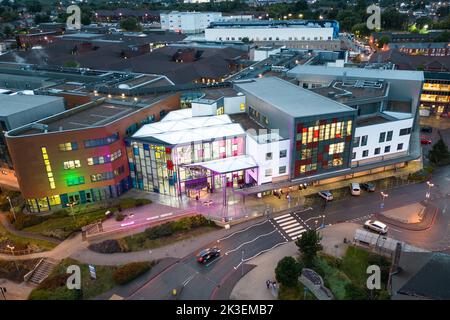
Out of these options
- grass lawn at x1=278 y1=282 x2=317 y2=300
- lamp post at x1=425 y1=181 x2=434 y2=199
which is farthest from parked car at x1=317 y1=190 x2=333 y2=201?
grass lawn at x1=278 y1=282 x2=317 y2=300

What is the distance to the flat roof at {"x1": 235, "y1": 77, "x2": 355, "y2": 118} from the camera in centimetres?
6169

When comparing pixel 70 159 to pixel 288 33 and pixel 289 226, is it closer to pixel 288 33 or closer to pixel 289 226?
pixel 289 226

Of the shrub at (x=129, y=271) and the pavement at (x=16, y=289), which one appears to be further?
the shrub at (x=129, y=271)

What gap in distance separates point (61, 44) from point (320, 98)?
430 ft

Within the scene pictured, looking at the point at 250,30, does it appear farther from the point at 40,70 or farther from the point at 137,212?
the point at 137,212

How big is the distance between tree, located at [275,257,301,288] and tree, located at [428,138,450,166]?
4725 cm

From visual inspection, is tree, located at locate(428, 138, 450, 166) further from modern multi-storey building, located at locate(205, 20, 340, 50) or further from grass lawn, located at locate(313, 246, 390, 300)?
modern multi-storey building, located at locate(205, 20, 340, 50)

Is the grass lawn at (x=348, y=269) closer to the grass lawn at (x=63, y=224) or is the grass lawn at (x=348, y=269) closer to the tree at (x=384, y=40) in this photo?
the grass lawn at (x=63, y=224)

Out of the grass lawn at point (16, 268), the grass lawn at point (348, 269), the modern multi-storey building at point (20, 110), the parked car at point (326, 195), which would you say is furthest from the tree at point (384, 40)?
the grass lawn at point (16, 268)

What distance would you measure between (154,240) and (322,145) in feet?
106

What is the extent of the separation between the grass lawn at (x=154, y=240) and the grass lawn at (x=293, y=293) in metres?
15.8

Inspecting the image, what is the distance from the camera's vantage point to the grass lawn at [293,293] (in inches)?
1608

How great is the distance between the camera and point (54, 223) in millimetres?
55531

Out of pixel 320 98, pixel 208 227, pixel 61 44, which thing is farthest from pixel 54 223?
pixel 61 44
